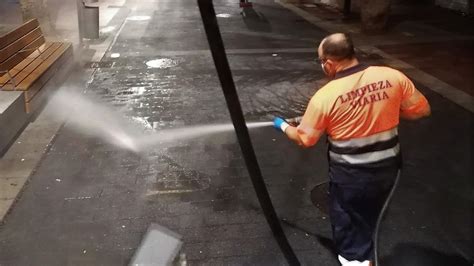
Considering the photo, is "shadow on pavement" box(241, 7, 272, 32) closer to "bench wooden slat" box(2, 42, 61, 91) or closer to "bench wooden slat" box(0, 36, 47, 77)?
"bench wooden slat" box(2, 42, 61, 91)

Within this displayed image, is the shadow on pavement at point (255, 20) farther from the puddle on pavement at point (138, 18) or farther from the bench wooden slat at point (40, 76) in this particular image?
the bench wooden slat at point (40, 76)

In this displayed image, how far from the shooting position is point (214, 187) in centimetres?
525

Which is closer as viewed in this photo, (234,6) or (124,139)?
(124,139)

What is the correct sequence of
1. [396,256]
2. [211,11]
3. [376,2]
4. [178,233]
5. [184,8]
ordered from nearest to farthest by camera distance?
[211,11] → [396,256] → [178,233] → [376,2] → [184,8]

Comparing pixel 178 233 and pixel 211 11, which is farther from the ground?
pixel 211 11

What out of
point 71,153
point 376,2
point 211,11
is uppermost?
point 211,11

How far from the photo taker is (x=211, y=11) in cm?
184

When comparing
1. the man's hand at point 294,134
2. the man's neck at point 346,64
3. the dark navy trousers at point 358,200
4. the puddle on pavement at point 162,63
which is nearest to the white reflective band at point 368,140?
the dark navy trousers at point 358,200

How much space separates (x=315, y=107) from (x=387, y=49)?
32.1 ft

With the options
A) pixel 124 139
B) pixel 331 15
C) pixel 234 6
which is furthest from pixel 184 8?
pixel 124 139

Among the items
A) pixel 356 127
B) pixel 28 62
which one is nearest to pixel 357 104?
pixel 356 127

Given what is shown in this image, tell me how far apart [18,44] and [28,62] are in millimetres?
535

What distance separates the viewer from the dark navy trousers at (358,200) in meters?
3.32

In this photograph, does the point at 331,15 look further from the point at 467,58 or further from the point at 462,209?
the point at 462,209
